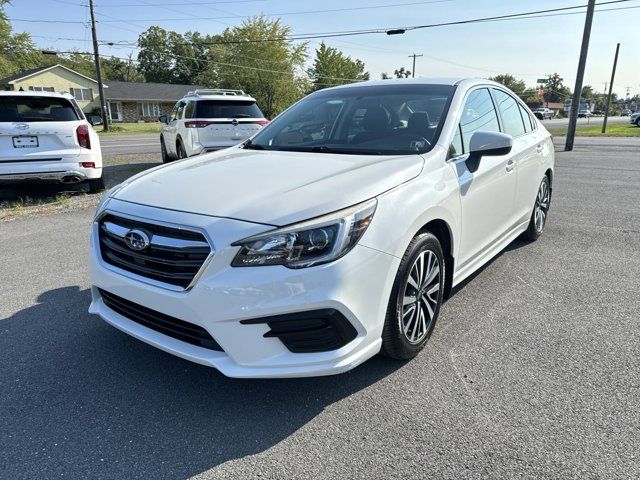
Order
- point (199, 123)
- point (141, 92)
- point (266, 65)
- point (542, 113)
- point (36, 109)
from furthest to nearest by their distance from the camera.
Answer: point (141, 92), point (266, 65), point (199, 123), point (36, 109), point (542, 113)

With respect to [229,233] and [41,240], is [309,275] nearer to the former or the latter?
[229,233]

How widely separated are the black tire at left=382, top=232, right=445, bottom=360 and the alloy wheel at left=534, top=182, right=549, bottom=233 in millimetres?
2685

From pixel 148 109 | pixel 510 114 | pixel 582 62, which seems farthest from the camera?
pixel 148 109

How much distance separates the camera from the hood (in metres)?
2.38

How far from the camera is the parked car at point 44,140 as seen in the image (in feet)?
23.3

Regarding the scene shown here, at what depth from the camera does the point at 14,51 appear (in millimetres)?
47656

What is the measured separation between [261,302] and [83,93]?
6308 centimetres

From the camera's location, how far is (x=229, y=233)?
2.27 metres

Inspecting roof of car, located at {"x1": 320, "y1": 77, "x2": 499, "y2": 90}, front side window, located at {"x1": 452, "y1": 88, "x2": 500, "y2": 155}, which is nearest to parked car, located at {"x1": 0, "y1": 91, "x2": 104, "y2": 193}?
roof of car, located at {"x1": 320, "y1": 77, "x2": 499, "y2": 90}

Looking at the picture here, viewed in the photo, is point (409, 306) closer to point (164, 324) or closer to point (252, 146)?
point (164, 324)

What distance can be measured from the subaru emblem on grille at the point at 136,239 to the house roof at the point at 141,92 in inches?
2376

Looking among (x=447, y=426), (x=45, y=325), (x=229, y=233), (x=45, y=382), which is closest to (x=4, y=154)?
(x=45, y=325)

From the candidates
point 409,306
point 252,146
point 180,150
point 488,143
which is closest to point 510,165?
point 488,143

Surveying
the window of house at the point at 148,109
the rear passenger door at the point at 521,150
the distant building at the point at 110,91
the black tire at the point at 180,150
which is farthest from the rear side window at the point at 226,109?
the window of house at the point at 148,109
